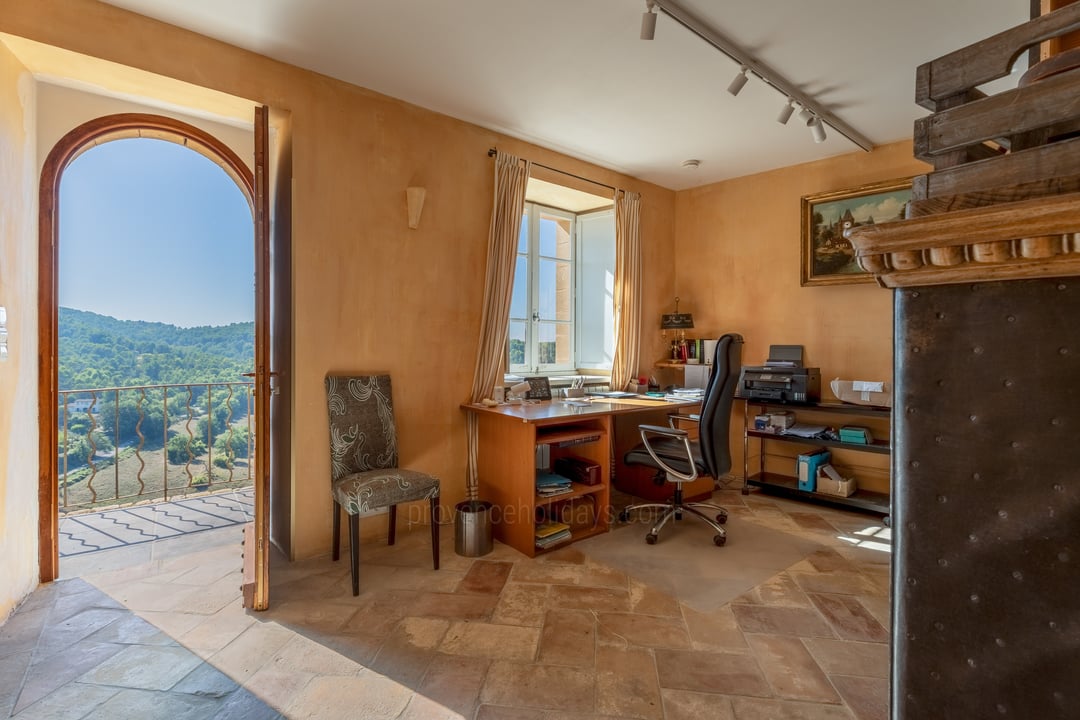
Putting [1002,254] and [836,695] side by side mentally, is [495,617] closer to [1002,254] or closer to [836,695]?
[836,695]

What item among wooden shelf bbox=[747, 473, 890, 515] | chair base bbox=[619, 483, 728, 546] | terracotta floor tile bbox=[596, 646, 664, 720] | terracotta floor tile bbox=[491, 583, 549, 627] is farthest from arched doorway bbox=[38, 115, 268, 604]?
wooden shelf bbox=[747, 473, 890, 515]

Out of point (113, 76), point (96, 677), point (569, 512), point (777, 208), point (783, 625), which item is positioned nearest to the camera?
point (96, 677)

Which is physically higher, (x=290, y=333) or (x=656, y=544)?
(x=290, y=333)

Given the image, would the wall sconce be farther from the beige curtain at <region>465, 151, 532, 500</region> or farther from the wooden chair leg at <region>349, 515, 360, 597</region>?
the wooden chair leg at <region>349, 515, 360, 597</region>

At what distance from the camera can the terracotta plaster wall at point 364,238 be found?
99.5 inches

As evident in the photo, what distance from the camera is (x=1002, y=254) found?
1.32 feet

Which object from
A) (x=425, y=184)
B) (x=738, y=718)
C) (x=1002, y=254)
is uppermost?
(x=425, y=184)

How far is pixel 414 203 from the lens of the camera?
3.19m

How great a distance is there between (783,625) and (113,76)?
3973 millimetres

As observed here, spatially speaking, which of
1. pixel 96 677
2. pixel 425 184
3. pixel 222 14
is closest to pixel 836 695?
pixel 96 677

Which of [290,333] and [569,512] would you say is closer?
[290,333]

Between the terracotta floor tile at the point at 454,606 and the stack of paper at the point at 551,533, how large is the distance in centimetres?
59

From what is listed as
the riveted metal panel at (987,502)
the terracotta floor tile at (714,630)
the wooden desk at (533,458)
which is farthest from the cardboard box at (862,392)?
the riveted metal panel at (987,502)

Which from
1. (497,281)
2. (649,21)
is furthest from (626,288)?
(649,21)
